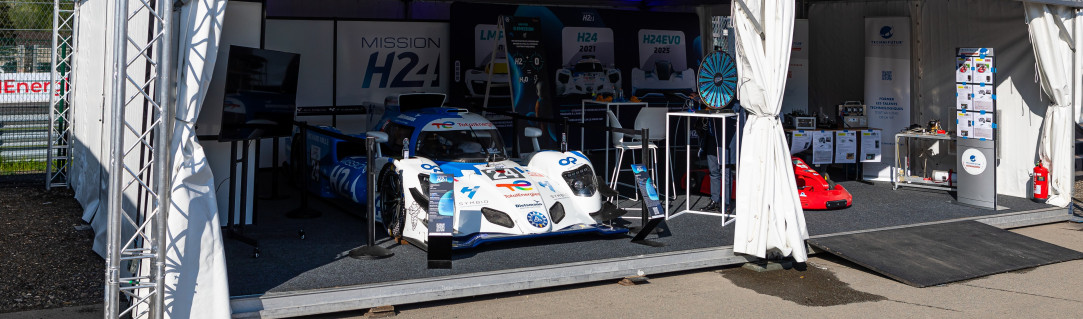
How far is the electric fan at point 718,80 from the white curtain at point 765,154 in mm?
1496

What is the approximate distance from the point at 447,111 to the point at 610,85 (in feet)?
17.2

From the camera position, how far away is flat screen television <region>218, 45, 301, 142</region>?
690 cm

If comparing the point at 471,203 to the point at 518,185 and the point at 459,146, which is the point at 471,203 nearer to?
the point at 518,185

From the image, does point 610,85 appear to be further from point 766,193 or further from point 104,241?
point 104,241

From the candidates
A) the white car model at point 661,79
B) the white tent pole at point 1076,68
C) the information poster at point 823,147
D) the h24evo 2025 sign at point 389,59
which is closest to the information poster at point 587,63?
the white car model at point 661,79

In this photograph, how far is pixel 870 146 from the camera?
38.6 feet

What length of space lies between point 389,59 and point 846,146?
6.14m

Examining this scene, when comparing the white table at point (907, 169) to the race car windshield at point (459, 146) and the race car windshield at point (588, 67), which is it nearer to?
the race car windshield at point (588, 67)

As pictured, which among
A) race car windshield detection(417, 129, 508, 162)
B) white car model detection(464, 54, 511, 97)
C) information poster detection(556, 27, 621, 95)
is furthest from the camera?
information poster detection(556, 27, 621, 95)

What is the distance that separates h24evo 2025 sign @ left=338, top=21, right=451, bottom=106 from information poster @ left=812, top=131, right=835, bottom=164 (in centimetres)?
518

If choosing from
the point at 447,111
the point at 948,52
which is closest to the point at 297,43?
the point at 447,111

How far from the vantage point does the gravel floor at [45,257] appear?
6469mm

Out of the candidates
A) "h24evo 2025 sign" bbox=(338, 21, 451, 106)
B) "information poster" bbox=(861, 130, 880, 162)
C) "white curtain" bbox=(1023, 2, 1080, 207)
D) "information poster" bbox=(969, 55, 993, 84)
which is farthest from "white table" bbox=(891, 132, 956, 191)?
"h24evo 2025 sign" bbox=(338, 21, 451, 106)

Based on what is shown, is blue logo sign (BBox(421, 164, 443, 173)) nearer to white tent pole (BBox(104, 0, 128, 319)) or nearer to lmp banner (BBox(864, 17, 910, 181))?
white tent pole (BBox(104, 0, 128, 319))
